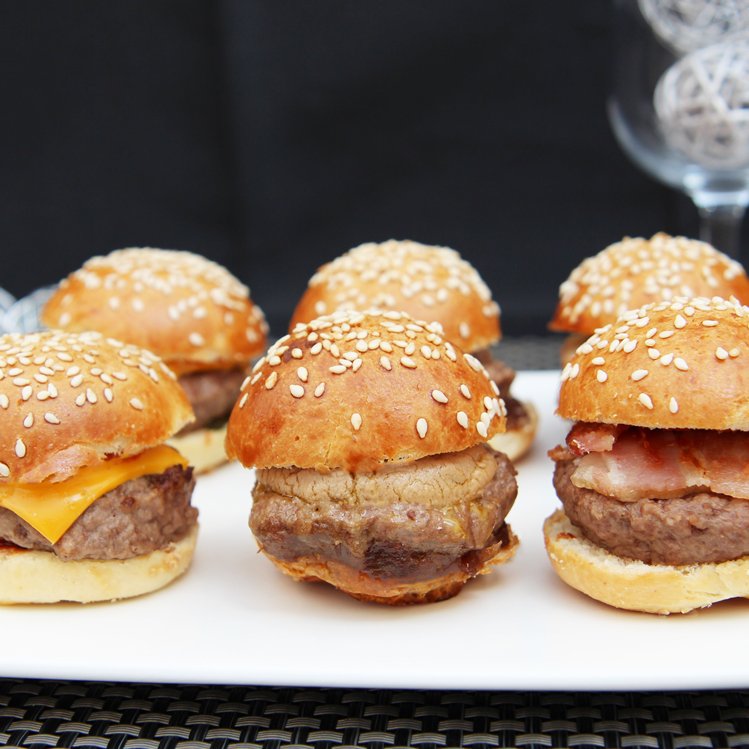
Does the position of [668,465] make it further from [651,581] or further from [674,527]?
[651,581]

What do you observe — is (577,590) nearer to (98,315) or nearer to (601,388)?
(601,388)

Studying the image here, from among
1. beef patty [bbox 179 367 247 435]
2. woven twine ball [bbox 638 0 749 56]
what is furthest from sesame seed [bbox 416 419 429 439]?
woven twine ball [bbox 638 0 749 56]

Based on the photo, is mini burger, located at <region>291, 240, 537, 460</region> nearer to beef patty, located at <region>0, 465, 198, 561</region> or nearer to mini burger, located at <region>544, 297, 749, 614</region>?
mini burger, located at <region>544, 297, 749, 614</region>

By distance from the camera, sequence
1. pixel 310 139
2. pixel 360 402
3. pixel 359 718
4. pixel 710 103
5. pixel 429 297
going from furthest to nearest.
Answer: pixel 310 139, pixel 710 103, pixel 429 297, pixel 360 402, pixel 359 718

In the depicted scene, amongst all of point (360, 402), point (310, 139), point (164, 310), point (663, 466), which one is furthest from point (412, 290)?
point (310, 139)

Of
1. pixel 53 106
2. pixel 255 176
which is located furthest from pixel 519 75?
pixel 53 106

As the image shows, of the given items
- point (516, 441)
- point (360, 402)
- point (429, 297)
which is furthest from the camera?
point (429, 297)
